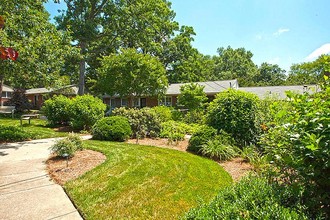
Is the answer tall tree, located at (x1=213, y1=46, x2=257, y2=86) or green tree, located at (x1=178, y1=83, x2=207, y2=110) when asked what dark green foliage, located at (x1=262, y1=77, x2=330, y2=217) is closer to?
green tree, located at (x1=178, y1=83, x2=207, y2=110)

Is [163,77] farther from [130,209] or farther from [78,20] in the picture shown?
[130,209]

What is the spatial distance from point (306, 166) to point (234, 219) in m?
1.03

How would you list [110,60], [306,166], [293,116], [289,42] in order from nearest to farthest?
[306,166] → [293,116] → [289,42] → [110,60]

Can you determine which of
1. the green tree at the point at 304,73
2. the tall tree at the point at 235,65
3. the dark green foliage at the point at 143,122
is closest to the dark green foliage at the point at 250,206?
the dark green foliage at the point at 143,122

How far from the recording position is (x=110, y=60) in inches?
824

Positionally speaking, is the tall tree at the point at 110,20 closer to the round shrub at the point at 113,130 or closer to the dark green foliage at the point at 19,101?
the dark green foliage at the point at 19,101

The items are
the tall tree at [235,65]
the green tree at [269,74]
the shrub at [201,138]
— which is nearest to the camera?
the shrub at [201,138]

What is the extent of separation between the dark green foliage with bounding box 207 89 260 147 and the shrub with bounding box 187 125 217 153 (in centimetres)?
65

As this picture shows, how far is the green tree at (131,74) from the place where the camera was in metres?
20.3

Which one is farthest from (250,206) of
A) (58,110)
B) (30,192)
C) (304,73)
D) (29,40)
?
(304,73)

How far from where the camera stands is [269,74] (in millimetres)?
60688

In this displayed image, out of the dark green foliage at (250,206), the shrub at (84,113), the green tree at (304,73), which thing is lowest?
the dark green foliage at (250,206)

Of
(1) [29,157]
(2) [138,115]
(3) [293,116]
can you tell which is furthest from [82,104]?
(3) [293,116]

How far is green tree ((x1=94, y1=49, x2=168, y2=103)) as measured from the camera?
2030cm
